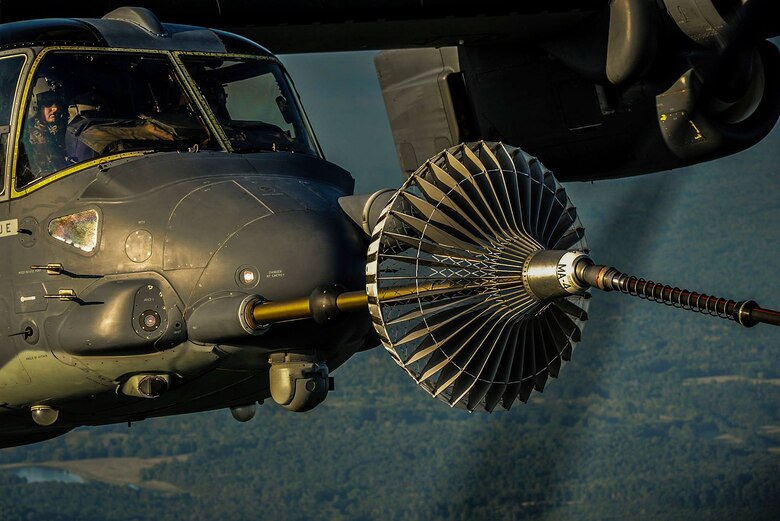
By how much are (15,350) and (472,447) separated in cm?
965

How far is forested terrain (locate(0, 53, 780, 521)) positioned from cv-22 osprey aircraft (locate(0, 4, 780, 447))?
5.60 metres

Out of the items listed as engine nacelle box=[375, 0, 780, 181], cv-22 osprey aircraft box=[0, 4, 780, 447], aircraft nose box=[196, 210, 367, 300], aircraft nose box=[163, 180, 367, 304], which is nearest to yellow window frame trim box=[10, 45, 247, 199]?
cv-22 osprey aircraft box=[0, 4, 780, 447]

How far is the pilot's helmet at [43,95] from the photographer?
1091 cm

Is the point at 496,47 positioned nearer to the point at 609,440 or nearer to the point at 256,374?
the point at 256,374

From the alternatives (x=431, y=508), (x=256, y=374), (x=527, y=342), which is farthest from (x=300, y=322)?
(x=431, y=508)

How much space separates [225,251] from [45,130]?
1.88 meters

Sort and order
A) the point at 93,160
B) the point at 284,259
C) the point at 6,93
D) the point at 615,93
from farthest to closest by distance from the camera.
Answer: the point at 615,93
the point at 6,93
the point at 93,160
the point at 284,259

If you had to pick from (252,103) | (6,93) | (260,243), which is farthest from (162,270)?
(252,103)

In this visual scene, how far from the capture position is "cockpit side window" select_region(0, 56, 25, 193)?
10930mm

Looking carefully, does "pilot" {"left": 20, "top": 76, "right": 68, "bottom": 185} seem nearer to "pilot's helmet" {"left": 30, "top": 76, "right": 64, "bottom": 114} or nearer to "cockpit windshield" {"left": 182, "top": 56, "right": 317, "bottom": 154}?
"pilot's helmet" {"left": 30, "top": 76, "right": 64, "bottom": 114}

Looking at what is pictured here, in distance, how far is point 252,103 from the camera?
461 inches

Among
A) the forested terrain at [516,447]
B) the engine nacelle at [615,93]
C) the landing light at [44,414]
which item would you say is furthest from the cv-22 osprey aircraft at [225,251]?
the forested terrain at [516,447]

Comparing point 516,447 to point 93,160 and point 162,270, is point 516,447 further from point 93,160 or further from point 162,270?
point 162,270

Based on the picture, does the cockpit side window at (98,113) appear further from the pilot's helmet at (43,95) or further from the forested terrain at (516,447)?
the forested terrain at (516,447)
